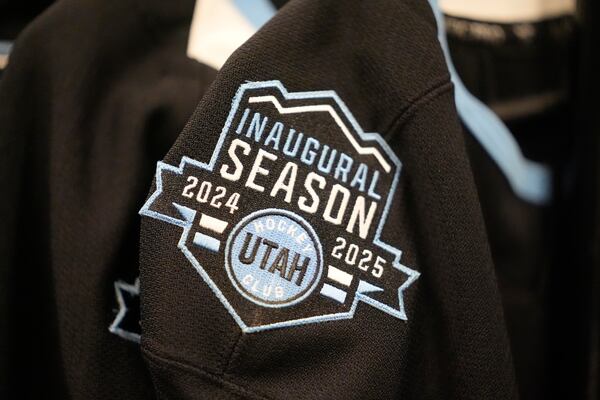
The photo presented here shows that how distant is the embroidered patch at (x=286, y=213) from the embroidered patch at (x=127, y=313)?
0.09 m

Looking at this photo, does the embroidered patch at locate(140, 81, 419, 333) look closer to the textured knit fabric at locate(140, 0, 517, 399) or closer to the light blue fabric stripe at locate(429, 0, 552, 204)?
the textured knit fabric at locate(140, 0, 517, 399)

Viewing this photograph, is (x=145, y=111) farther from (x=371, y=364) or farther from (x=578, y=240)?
(x=578, y=240)

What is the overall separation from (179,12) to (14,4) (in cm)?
15

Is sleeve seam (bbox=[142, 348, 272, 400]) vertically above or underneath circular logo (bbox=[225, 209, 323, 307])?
underneath

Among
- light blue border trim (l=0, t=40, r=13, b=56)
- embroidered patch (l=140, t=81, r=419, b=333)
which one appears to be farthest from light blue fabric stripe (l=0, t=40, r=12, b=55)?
embroidered patch (l=140, t=81, r=419, b=333)

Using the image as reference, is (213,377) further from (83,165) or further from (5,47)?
(5,47)

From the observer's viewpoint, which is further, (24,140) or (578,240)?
(578,240)

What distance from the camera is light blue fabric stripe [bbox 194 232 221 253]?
384 mm

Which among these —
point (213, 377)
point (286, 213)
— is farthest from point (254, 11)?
point (213, 377)

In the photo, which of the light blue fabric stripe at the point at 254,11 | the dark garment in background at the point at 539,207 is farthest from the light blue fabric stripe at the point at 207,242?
the dark garment in background at the point at 539,207

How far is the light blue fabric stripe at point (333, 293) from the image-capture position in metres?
0.39

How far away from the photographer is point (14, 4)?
1.59ft

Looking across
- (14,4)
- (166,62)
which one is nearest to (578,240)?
(166,62)

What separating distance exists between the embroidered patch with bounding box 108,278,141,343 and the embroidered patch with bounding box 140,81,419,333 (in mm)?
85
